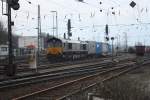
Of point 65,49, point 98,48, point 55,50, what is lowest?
point 55,50

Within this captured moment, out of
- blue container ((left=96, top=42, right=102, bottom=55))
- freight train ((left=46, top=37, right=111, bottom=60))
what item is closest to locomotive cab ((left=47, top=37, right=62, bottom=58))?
freight train ((left=46, top=37, right=111, bottom=60))

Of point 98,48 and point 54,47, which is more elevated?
point 54,47

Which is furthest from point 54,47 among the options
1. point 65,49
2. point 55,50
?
point 65,49

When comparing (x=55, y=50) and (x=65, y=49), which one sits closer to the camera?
(x=55, y=50)

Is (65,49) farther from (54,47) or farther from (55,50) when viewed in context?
(54,47)

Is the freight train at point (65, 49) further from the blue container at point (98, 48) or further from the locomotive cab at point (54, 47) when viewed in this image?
the blue container at point (98, 48)

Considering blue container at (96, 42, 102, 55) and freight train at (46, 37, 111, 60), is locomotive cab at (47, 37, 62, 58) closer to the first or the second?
freight train at (46, 37, 111, 60)

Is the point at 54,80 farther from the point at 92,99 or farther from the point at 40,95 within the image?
the point at 92,99

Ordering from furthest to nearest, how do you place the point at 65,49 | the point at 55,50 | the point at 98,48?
the point at 98,48 < the point at 65,49 < the point at 55,50

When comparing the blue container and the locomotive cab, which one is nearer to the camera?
the locomotive cab

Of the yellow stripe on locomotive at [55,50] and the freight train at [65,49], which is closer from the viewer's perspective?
the yellow stripe on locomotive at [55,50]

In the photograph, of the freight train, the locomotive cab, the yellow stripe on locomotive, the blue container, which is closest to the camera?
the yellow stripe on locomotive

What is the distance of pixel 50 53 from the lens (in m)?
52.0

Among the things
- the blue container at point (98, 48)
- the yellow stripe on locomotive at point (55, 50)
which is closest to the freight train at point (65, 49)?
the yellow stripe on locomotive at point (55, 50)
